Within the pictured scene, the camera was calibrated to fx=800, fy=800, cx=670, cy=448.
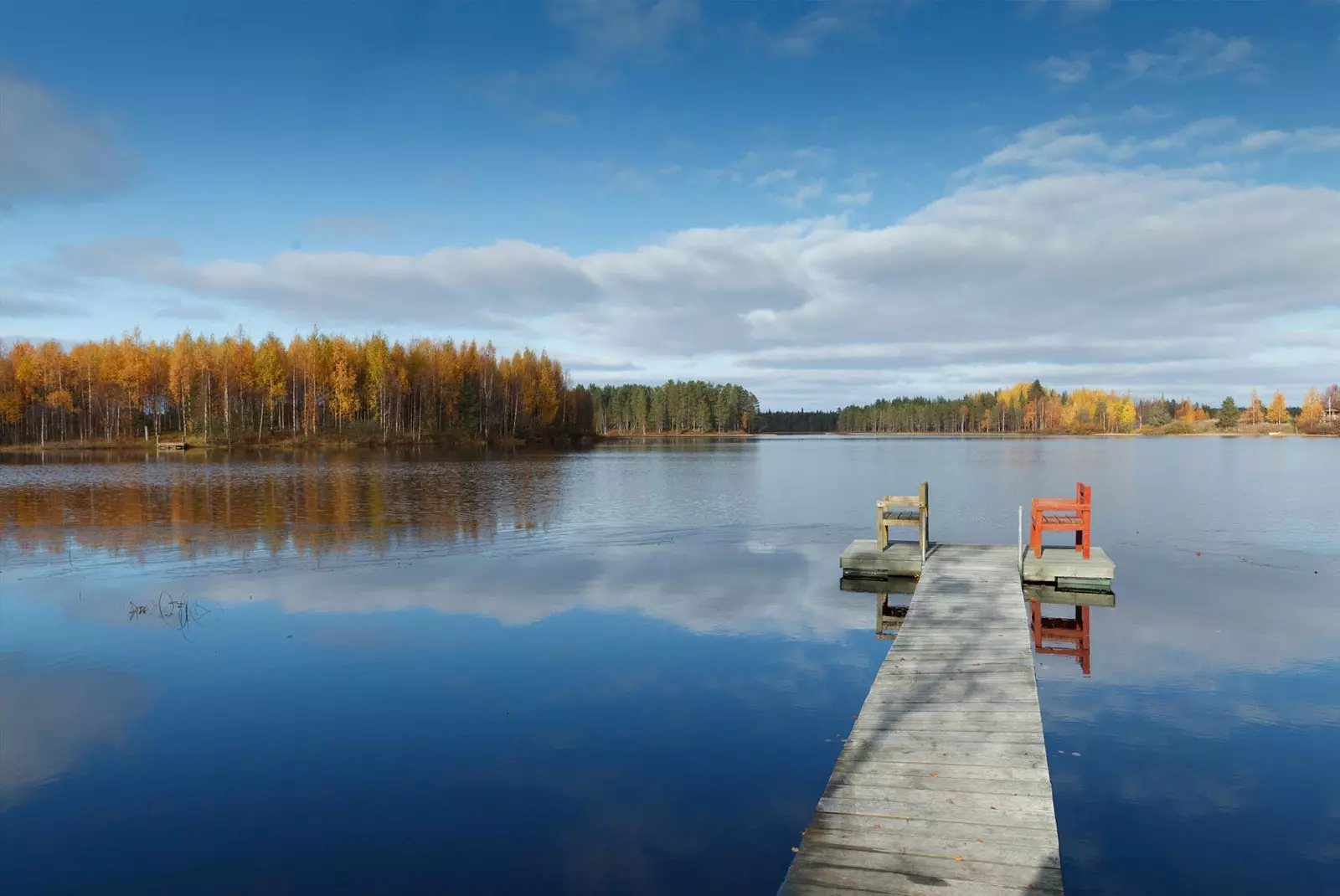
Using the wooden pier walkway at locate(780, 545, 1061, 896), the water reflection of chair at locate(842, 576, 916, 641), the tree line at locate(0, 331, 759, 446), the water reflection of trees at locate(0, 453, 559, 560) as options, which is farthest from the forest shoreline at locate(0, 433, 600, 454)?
the wooden pier walkway at locate(780, 545, 1061, 896)

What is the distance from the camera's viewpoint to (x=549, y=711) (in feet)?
39.5

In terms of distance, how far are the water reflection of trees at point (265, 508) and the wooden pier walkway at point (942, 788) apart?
19331mm

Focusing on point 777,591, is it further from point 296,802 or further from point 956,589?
point 296,802

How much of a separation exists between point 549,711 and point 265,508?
27965mm

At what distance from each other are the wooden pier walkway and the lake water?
2.94ft

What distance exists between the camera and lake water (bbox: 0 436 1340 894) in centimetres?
816

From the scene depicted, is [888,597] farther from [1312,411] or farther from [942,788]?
[1312,411]

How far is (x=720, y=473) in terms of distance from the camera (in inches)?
2356

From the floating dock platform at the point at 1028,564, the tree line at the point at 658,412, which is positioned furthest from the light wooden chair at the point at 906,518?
the tree line at the point at 658,412

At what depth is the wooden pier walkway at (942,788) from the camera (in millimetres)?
6520

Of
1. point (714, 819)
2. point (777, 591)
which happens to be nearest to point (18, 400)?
point (777, 591)

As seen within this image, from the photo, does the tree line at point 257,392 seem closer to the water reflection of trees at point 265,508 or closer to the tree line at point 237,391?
the tree line at point 237,391

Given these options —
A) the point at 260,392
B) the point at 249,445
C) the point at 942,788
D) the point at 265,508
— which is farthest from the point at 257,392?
the point at 942,788

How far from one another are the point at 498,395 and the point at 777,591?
101 metres
